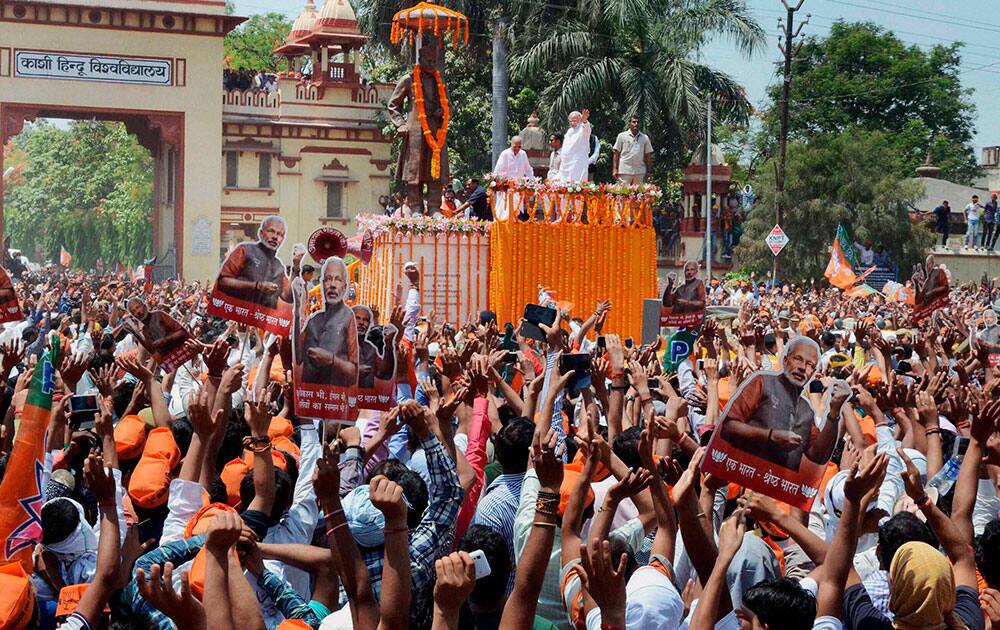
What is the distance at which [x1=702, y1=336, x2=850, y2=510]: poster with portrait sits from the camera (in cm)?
489

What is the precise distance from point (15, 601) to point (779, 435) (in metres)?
2.63

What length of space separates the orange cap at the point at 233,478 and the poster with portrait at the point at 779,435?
1.74 metres

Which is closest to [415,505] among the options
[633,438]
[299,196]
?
[633,438]

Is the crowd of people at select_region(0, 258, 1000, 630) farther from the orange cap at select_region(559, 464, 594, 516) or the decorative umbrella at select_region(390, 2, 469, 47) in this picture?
the decorative umbrella at select_region(390, 2, 469, 47)

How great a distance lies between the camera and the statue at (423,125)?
2095 cm

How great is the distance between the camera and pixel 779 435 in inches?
196

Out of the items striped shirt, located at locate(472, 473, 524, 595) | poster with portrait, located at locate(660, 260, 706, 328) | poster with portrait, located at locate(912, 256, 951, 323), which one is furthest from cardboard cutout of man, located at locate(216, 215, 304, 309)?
poster with portrait, located at locate(912, 256, 951, 323)

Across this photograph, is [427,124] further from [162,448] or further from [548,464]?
[548,464]

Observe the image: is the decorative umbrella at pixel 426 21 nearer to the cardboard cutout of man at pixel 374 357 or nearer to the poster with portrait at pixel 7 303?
the poster with portrait at pixel 7 303

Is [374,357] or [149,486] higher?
[374,357]

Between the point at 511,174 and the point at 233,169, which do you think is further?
the point at 233,169

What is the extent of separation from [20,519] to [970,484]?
10.2ft

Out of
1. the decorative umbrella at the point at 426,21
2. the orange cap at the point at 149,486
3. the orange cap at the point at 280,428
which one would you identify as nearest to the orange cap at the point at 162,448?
the orange cap at the point at 149,486

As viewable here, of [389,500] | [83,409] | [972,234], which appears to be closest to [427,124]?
[83,409]
